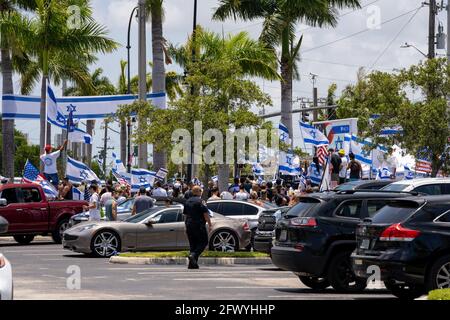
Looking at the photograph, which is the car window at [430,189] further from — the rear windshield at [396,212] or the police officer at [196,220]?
the rear windshield at [396,212]

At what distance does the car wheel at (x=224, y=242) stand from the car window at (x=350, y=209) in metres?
8.50

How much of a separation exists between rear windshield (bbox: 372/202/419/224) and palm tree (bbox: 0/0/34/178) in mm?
24852

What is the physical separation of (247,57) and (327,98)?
61443 millimetres

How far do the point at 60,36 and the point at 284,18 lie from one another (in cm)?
842

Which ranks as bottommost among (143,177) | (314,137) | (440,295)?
(440,295)

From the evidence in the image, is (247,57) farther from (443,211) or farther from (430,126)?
(443,211)

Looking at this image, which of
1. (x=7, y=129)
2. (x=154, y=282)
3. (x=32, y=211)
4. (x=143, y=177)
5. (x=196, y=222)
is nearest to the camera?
(x=154, y=282)

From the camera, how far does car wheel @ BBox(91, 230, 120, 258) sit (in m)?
26.3

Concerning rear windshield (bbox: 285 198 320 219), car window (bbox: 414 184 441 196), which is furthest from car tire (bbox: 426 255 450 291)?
car window (bbox: 414 184 441 196)

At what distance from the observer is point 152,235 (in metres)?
26.4

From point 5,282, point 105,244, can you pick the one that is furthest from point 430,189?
point 5,282

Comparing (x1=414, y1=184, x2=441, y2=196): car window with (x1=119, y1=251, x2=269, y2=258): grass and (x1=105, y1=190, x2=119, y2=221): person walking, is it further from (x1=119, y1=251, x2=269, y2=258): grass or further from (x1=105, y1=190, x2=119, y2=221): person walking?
(x1=105, y1=190, x2=119, y2=221): person walking

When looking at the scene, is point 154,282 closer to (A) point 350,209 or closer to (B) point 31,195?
(A) point 350,209
